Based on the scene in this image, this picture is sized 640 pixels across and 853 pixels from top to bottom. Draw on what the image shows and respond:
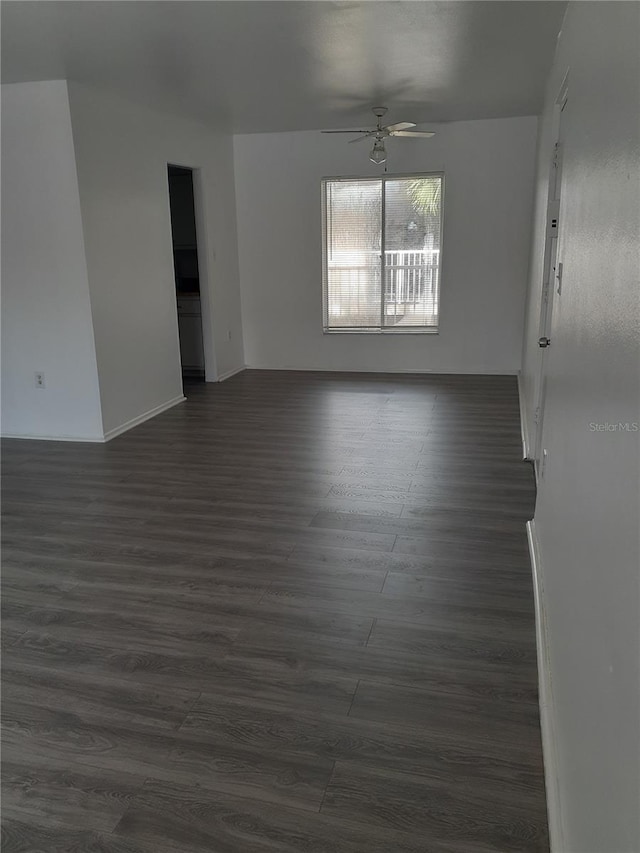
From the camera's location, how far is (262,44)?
3766 mm

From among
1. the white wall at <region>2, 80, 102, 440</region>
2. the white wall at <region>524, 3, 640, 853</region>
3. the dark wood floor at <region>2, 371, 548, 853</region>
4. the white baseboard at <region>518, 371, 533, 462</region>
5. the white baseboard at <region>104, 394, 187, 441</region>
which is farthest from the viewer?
the white baseboard at <region>104, 394, 187, 441</region>

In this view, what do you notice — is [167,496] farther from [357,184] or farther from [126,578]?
[357,184]

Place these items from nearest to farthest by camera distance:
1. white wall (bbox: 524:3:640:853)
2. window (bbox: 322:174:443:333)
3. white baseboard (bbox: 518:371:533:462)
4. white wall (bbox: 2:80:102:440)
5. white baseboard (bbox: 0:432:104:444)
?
white wall (bbox: 524:3:640:853)
white baseboard (bbox: 518:371:533:462)
white wall (bbox: 2:80:102:440)
white baseboard (bbox: 0:432:104:444)
window (bbox: 322:174:443:333)

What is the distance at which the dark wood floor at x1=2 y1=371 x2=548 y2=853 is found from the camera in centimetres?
165

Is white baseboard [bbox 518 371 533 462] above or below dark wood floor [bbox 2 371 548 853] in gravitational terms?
above

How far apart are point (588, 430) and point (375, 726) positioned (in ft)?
3.69

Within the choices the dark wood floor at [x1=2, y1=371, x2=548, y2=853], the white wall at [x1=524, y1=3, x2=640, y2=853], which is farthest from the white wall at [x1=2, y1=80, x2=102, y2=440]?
the white wall at [x1=524, y1=3, x2=640, y2=853]

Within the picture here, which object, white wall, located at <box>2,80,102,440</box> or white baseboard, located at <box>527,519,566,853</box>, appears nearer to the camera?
white baseboard, located at <box>527,519,566,853</box>

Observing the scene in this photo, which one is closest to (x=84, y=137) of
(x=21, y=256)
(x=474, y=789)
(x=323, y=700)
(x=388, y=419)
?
(x=21, y=256)

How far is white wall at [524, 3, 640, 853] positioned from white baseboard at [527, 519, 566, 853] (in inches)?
0.9

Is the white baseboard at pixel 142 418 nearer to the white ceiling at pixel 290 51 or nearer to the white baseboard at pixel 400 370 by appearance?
the white baseboard at pixel 400 370

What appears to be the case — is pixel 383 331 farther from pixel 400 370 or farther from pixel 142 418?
pixel 142 418

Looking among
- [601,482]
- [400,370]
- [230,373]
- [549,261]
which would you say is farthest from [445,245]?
[601,482]

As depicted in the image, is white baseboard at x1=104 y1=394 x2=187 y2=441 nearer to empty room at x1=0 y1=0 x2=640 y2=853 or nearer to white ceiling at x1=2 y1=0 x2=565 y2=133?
empty room at x1=0 y1=0 x2=640 y2=853
